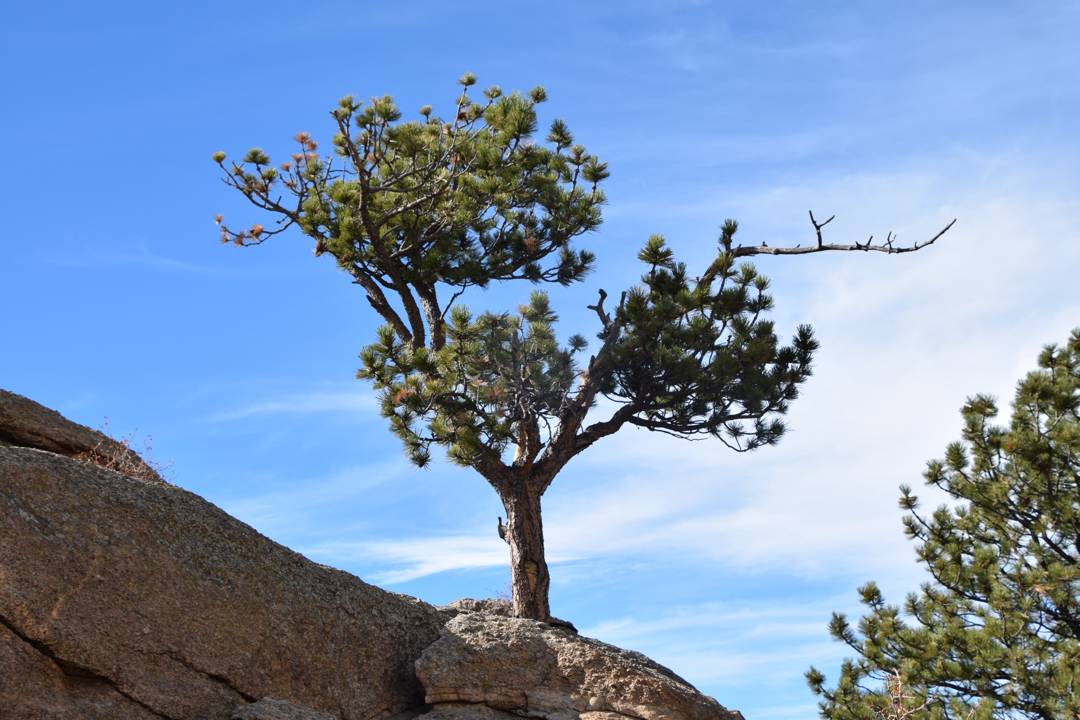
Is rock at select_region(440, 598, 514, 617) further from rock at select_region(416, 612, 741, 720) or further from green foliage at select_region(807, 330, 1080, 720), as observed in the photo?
green foliage at select_region(807, 330, 1080, 720)

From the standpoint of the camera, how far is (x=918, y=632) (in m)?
13.1

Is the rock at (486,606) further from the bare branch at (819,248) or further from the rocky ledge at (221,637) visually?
the bare branch at (819,248)

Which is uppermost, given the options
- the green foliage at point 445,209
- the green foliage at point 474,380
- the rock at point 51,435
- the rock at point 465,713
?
the green foliage at point 445,209

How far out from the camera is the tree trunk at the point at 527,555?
34.0ft

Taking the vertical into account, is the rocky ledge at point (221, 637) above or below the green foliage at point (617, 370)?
below

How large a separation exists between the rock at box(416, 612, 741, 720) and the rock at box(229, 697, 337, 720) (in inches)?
45.2

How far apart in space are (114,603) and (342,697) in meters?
1.82

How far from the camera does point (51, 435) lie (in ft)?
27.2

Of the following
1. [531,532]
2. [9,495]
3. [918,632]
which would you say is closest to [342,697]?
[9,495]

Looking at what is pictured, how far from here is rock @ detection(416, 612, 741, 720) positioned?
21.5 feet

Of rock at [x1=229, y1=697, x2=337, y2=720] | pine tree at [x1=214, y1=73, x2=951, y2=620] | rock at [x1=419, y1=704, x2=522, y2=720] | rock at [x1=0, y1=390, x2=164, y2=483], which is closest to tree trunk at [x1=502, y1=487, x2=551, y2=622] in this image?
pine tree at [x1=214, y1=73, x2=951, y2=620]

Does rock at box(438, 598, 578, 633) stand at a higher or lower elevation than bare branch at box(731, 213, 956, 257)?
lower

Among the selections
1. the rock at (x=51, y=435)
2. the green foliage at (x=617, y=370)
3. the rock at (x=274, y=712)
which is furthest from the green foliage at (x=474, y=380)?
the rock at (x=274, y=712)

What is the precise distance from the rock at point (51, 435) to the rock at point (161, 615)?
2.46 meters
